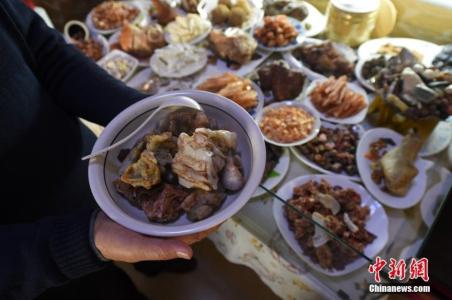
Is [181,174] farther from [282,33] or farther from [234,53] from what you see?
[282,33]

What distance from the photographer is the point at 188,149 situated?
72 centimetres

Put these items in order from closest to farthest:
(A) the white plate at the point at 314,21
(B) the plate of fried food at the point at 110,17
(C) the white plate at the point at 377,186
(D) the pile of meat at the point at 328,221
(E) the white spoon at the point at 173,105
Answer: (E) the white spoon at the point at 173,105 → (D) the pile of meat at the point at 328,221 → (C) the white plate at the point at 377,186 → (A) the white plate at the point at 314,21 → (B) the plate of fried food at the point at 110,17

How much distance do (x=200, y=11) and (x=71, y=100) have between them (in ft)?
3.94

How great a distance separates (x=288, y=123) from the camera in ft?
4.36

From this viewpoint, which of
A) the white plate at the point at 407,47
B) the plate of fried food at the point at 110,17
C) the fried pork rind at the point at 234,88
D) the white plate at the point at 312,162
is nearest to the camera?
the white plate at the point at 312,162

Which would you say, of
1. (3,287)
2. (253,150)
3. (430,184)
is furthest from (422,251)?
(3,287)

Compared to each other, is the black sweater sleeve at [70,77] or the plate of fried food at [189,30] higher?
the black sweater sleeve at [70,77]

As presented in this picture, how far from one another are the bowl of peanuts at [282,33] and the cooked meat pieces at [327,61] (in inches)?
4.0

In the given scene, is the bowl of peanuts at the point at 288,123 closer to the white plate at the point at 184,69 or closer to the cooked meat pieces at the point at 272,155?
the cooked meat pieces at the point at 272,155

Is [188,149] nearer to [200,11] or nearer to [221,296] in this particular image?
[221,296]

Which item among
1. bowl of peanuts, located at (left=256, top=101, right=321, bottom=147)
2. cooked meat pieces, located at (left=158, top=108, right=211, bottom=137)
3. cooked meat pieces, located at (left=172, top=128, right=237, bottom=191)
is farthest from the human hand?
bowl of peanuts, located at (left=256, top=101, right=321, bottom=147)

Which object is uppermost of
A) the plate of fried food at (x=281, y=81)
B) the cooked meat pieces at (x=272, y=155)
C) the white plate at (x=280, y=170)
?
the plate of fried food at (x=281, y=81)

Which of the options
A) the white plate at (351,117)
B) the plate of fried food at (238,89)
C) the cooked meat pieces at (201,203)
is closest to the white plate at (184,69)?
the plate of fried food at (238,89)

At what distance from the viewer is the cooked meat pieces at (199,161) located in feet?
2.33
